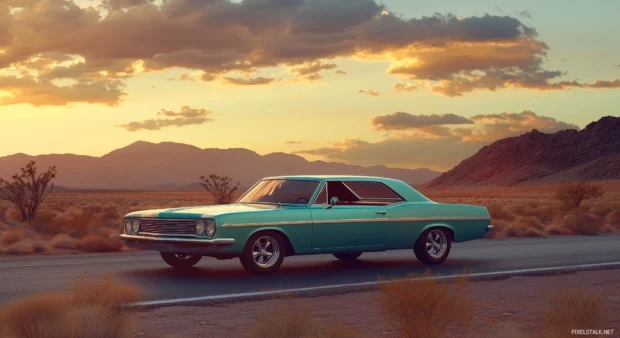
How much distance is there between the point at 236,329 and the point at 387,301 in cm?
187

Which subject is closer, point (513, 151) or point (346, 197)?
point (346, 197)

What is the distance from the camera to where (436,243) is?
16375 mm

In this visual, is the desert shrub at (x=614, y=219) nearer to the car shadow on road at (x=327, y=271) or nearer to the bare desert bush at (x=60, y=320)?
the car shadow on road at (x=327, y=271)

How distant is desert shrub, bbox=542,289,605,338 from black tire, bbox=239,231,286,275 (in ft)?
19.0

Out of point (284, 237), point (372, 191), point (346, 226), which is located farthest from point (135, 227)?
point (372, 191)

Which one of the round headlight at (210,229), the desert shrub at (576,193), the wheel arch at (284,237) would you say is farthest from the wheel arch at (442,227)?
the desert shrub at (576,193)

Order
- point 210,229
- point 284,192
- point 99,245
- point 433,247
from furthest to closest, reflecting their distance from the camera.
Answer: point 99,245 → point 433,247 → point 284,192 → point 210,229

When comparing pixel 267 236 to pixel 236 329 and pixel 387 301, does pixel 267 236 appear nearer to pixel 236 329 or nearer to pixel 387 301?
pixel 236 329

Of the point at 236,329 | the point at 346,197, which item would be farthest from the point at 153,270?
the point at 236,329

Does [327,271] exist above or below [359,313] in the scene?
above

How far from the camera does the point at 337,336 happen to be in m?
7.34

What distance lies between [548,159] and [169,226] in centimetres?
17244

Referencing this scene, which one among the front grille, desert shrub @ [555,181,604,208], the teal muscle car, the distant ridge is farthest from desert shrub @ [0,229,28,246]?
the distant ridge

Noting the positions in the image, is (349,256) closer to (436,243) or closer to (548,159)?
(436,243)
